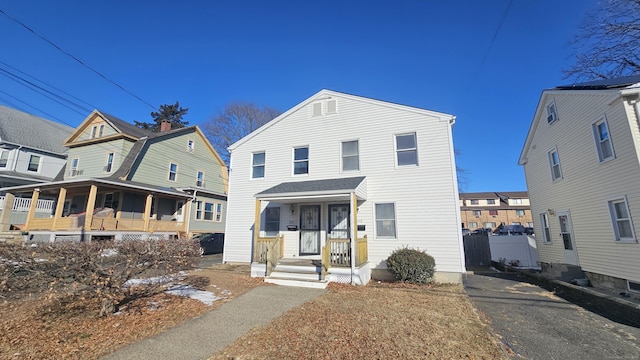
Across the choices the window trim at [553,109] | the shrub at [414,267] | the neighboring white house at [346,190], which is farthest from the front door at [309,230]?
the window trim at [553,109]

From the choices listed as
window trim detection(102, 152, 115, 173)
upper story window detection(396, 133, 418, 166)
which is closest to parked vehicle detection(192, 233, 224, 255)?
window trim detection(102, 152, 115, 173)

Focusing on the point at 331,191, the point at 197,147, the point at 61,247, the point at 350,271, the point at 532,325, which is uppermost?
the point at 197,147

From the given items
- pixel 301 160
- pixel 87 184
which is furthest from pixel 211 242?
pixel 301 160

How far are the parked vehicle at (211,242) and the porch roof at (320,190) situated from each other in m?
9.53

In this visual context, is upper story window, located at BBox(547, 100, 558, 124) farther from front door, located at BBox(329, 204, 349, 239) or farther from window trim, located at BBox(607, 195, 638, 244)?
front door, located at BBox(329, 204, 349, 239)

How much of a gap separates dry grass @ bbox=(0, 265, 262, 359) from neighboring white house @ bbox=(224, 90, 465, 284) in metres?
3.94

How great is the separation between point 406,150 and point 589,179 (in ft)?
21.7

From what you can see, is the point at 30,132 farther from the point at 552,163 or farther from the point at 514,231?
the point at 514,231

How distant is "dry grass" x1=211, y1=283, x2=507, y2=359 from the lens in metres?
4.13

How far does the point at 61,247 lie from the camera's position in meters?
4.86

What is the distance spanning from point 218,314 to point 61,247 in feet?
10.3

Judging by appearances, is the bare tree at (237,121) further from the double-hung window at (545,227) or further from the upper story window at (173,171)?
the double-hung window at (545,227)

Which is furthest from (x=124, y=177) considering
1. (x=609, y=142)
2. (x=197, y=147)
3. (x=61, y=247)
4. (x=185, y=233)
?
(x=609, y=142)

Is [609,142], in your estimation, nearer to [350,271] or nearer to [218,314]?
[350,271]
